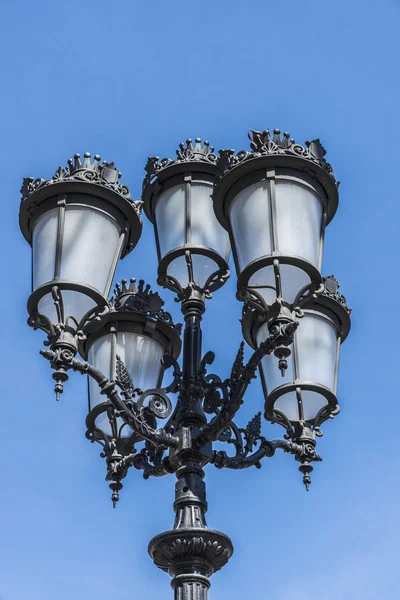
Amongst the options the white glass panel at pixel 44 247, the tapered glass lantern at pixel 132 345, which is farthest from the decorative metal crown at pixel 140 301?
the white glass panel at pixel 44 247

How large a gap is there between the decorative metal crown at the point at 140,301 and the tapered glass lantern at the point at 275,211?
1331 millimetres

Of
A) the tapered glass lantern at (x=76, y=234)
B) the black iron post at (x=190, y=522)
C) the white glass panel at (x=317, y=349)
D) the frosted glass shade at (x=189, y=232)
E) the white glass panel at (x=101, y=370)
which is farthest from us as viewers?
the white glass panel at (x=101, y=370)

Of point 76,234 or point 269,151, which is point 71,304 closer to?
point 76,234

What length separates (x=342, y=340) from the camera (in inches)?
301

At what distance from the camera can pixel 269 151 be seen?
6.27 meters

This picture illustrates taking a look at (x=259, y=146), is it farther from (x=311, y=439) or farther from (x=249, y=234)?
(x=311, y=439)

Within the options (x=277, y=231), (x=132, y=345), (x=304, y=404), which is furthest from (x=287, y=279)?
(x=132, y=345)

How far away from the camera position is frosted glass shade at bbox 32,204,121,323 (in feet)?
20.2

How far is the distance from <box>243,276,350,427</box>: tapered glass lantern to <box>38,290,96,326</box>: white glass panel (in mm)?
1298

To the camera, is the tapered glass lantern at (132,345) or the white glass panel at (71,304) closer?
the white glass panel at (71,304)

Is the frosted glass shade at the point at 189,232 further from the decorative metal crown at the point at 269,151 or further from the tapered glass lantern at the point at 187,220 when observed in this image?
the decorative metal crown at the point at 269,151

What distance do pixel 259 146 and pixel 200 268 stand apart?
1.12 m

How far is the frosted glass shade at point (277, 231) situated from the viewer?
603cm

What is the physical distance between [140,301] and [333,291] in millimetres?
1312
